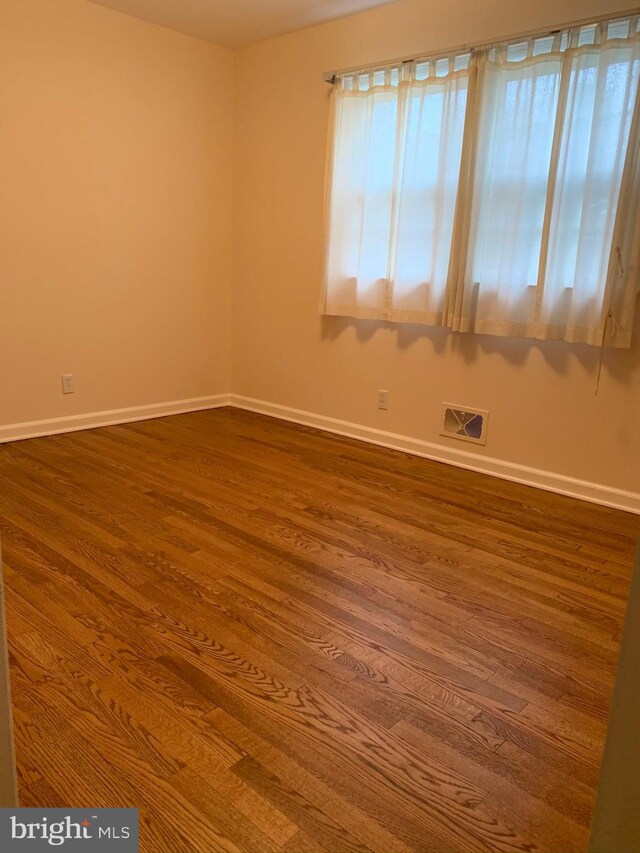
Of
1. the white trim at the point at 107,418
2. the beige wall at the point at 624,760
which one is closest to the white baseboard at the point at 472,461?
the white trim at the point at 107,418

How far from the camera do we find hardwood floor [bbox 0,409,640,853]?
4.44ft

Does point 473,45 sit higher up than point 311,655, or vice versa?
point 473,45

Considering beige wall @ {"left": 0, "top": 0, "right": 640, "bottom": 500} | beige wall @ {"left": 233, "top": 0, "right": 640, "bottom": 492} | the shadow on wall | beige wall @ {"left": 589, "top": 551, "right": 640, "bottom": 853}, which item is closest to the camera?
beige wall @ {"left": 589, "top": 551, "right": 640, "bottom": 853}

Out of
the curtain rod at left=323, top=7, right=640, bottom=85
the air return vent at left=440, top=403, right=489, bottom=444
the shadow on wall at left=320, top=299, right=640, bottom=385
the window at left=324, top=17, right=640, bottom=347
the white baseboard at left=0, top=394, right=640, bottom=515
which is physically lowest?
the white baseboard at left=0, top=394, right=640, bottom=515

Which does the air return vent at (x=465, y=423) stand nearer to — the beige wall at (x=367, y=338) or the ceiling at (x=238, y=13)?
the beige wall at (x=367, y=338)

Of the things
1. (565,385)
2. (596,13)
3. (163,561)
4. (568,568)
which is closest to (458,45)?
(596,13)

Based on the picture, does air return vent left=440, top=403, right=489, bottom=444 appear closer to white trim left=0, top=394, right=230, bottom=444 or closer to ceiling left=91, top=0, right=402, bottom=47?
white trim left=0, top=394, right=230, bottom=444

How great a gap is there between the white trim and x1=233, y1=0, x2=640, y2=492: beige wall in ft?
1.15

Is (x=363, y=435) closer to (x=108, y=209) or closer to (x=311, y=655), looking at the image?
(x=108, y=209)

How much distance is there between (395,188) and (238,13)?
1483 millimetres

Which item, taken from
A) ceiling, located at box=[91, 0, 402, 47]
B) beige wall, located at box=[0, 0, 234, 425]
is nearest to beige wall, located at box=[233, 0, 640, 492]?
ceiling, located at box=[91, 0, 402, 47]

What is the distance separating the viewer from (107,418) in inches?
171

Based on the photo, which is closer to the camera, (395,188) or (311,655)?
(311,655)

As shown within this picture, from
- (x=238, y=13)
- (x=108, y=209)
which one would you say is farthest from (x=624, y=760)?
(x=238, y=13)
